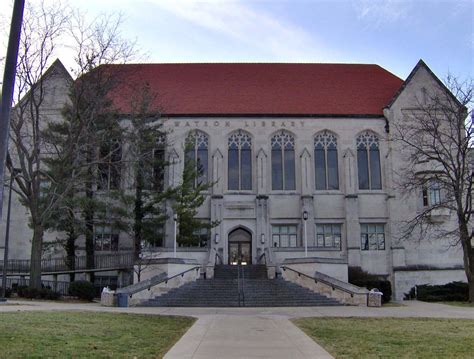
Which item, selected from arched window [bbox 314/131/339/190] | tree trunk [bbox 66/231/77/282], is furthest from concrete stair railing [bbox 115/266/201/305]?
arched window [bbox 314/131/339/190]

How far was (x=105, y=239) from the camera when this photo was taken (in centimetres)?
3969

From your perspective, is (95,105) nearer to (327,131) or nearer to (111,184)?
(111,184)

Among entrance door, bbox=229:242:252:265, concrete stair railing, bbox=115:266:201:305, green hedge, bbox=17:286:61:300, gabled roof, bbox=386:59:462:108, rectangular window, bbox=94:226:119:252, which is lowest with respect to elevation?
green hedge, bbox=17:286:61:300

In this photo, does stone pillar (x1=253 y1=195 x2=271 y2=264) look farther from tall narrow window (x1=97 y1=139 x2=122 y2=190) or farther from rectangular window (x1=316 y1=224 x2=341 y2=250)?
tall narrow window (x1=97 y1=139 x2=122 y2=190)

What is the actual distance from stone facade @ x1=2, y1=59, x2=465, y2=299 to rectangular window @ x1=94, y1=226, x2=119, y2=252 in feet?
1.99

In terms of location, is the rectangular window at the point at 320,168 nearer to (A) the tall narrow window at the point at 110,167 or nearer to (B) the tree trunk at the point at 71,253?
(A) the tall narrow window at the point at 110,167

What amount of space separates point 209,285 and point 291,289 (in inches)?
177

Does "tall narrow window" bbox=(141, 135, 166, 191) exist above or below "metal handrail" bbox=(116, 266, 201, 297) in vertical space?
above

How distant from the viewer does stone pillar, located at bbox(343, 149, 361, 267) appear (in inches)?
1510

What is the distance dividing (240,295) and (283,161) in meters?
17.9

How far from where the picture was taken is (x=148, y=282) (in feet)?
80.0

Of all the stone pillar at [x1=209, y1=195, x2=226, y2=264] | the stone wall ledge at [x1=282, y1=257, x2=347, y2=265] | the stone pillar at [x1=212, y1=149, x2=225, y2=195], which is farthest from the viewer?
the stone pillar at [x1=212, y1=149, x2=225, y2=195]

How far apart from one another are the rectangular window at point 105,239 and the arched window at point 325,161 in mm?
16480

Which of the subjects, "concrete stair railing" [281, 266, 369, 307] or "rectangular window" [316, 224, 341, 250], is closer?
"concrete stair railing" [281, 266, 369, 307]
